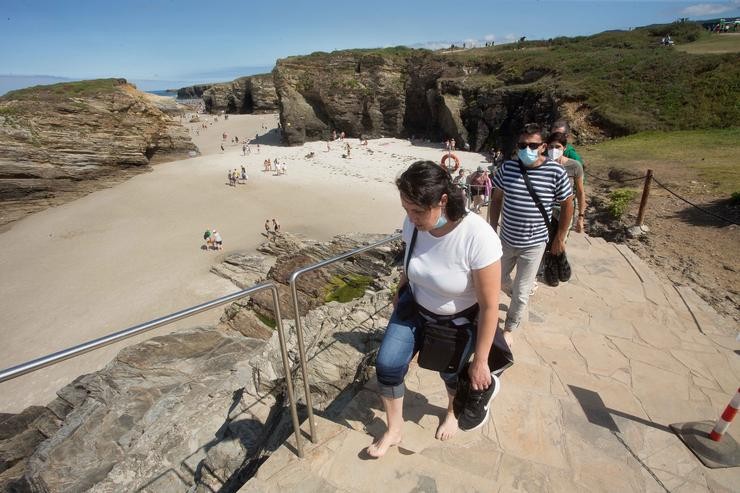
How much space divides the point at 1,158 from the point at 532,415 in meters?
29.5

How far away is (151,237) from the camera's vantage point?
57.0ft

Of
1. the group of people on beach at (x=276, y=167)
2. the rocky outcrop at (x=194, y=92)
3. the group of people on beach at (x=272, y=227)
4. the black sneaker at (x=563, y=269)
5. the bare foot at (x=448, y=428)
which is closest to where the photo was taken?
the bare foot at (x=448, y=428)

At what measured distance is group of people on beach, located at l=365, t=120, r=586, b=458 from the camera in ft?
Answer: 6.27

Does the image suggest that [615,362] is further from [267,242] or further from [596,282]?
[267,242]

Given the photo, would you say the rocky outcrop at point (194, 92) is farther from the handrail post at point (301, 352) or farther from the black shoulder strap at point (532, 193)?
the handrail post at point (301, 352)

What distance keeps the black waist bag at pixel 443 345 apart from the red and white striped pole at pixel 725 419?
1932 mm

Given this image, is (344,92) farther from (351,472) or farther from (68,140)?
(351,472)

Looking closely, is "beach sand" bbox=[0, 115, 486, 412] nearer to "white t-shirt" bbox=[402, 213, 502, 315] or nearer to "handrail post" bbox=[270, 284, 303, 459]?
"handrail post" bbox=[270, 284, 303, 459]

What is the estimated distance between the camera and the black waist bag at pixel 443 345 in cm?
217

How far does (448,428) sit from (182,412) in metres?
3.73

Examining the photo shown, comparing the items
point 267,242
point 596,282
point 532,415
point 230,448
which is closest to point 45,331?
point 267,242

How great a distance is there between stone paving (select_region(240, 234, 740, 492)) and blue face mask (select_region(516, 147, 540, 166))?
6.24ft

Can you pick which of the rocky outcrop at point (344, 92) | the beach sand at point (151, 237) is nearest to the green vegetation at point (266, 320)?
the beach sand at point (151, 237)

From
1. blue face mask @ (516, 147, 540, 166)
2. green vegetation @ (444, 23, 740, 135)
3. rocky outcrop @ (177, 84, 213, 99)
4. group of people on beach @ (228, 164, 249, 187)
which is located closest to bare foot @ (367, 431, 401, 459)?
blue face mask @ (516, 147, 540, 166)
